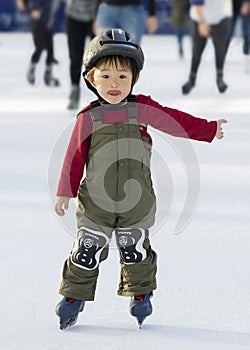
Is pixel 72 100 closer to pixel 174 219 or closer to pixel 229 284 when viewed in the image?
pixel 174 219

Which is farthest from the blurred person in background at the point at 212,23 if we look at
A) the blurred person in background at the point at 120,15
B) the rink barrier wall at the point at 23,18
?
the rink barrier wall at the point at 23,18

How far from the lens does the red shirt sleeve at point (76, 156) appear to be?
10.2ft

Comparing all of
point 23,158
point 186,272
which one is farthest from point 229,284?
point 23,158

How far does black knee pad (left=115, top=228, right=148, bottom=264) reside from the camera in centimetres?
317

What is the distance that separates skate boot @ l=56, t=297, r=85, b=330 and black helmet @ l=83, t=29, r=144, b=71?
740 millimetres

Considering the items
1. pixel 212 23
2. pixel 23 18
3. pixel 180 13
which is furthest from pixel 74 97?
pixel 23 18

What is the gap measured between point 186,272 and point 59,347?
39.6 inches

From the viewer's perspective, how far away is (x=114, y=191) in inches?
123

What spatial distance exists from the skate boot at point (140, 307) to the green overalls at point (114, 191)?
0.32ft

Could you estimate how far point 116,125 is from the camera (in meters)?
3.11

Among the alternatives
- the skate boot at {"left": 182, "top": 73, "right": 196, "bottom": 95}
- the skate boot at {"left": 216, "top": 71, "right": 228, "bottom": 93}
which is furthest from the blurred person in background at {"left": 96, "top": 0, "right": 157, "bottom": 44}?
the skate boot at {"left": 216, "top": 71, "right": 228, "bottom": 93}

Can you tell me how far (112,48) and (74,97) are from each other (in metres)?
5.75

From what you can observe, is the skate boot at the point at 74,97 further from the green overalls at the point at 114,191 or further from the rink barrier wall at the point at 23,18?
the rink barrier wall at the point at 23,18

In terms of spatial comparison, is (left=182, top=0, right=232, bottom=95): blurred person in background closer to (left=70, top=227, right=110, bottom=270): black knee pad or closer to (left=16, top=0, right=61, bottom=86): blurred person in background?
(left=16, top=0, right=61, bottom=86): blurred person in background
